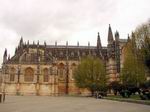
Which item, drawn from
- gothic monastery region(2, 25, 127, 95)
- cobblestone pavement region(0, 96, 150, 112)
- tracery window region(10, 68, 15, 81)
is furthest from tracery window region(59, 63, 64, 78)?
cobblestone pavement region(0, 96, 150, 112)

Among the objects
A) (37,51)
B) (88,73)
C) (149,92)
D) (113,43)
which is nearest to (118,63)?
(113,43)

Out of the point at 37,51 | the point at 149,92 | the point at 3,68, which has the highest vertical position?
the point at 37,51

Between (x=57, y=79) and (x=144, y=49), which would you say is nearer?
(x=144, y=49)

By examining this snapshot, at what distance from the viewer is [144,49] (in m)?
40.0

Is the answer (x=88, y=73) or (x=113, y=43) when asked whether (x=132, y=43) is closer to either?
(x=88, y=73)

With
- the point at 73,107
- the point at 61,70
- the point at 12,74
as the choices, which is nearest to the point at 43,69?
the point at 61,70

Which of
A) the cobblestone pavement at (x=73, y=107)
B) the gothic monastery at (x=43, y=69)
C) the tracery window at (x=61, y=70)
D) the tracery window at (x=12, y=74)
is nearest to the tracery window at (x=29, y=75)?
the gothic monastery at (x=43, y=69)

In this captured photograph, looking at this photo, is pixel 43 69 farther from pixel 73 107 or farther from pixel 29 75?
pixel 73 107

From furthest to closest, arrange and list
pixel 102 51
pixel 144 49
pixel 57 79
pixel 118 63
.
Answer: pixel 102 51 < pixel 57 79 < pixel 118 63 < pixel 144 49

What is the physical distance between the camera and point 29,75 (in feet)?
261

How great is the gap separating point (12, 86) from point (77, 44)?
3061cm

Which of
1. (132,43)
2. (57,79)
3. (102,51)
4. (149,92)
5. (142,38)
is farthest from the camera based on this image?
(102,51)

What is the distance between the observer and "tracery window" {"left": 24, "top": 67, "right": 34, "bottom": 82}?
78.8m

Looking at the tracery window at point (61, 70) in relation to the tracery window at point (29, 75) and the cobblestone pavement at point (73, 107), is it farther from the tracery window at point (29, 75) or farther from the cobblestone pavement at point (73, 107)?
the cobblestone pavement at point (73, 107)
